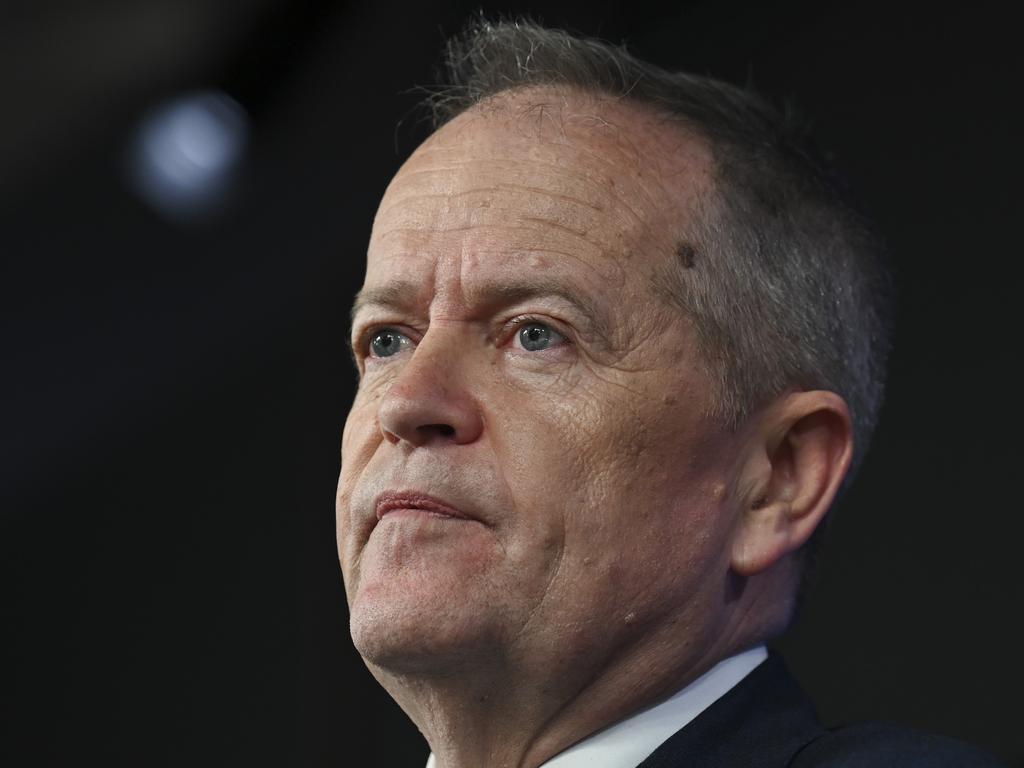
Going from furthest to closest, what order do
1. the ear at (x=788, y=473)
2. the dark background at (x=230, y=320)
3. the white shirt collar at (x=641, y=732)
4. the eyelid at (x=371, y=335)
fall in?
the dark background at (x=230, y=320), the eyelid at (x=371, y=335), the ear at (x=788, y=473), the white shirt collar at (x=641, y=732)

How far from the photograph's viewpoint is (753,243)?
7.28ft

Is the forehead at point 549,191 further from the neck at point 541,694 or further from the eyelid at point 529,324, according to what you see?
the neck at point 541,694

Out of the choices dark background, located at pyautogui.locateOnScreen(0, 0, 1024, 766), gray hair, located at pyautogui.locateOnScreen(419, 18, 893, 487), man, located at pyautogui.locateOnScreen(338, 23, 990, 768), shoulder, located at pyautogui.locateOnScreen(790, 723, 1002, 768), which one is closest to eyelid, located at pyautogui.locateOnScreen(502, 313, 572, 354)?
man, located at pyautogui.locateOnScreen(338, 23, 990, 768)

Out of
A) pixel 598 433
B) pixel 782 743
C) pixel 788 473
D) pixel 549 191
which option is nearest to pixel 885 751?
pixel 782 743

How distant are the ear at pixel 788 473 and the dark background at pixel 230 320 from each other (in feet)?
3.53

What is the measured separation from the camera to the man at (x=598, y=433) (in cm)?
195

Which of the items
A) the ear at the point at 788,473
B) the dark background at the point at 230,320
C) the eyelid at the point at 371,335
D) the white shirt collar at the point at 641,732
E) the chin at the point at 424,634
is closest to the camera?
the chin at the point at 424,634

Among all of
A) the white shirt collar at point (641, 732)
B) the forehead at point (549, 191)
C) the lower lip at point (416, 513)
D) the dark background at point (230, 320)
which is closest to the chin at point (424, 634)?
the lower lip at point (416, 513)

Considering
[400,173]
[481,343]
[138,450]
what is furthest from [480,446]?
[138,450]

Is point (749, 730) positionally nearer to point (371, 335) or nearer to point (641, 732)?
point (641, 732)

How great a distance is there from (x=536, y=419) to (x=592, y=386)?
0.33 feet

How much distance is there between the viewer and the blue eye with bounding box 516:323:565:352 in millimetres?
2072

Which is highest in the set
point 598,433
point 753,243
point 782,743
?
point 753,243

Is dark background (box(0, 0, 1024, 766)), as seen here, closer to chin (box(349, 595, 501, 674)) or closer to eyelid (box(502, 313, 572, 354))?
eyelid (box(502, 313, 572, 354))
